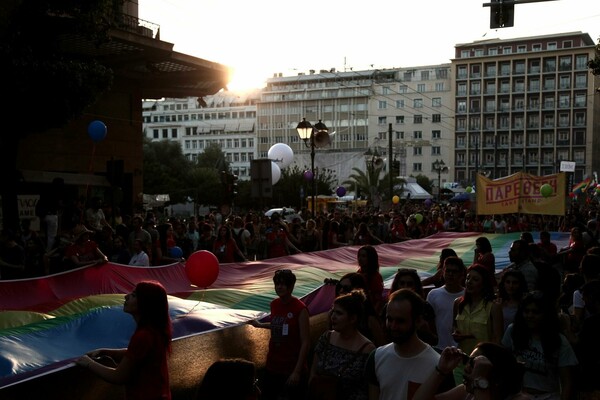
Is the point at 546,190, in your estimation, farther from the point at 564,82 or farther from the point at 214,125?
the point at 214,125

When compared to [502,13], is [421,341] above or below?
below

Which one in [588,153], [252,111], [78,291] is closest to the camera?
[78,291]

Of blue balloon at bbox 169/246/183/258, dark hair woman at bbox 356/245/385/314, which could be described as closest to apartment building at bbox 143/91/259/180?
blue balloon at bbox 169/246/183/258

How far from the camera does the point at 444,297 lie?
21.3 feet

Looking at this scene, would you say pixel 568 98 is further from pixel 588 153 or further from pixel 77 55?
pixel 77 55

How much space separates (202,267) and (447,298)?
3.27 metres

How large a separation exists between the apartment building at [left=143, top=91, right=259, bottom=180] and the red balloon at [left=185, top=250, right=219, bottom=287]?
119645mm

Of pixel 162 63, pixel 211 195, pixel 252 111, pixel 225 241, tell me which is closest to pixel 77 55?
pixel 162 63

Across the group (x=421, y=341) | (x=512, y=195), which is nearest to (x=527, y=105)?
(x=512, y=195)

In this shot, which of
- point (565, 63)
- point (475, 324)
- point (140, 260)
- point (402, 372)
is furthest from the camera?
point (565, 63)

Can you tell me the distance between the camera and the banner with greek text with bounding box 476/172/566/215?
20.2m

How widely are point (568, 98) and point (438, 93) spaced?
1961cm

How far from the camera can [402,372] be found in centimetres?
398

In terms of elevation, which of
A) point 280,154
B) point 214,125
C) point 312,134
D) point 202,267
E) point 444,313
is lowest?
point 444,313
